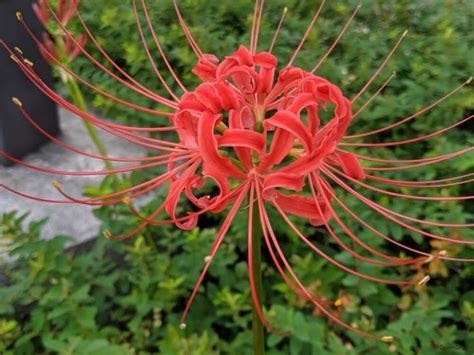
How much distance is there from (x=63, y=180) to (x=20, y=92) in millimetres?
356

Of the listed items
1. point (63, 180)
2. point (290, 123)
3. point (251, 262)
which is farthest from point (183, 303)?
point (290, 123)

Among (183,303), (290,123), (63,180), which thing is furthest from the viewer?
(63,180)

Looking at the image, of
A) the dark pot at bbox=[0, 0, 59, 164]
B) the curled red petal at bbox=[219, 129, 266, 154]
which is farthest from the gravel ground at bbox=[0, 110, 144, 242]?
the curled red petal at bbox=[219, 129, 266, 154]

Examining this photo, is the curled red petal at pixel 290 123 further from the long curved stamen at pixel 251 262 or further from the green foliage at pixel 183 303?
the green foliage at pixel 183 303

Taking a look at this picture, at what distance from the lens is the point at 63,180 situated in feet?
6.52

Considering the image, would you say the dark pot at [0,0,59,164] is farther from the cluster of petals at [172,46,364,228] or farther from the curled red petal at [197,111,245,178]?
the curled red petal at [197,111,245,178]

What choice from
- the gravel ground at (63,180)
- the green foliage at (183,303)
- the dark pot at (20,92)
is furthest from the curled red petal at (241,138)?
the dark pot at (20,92)

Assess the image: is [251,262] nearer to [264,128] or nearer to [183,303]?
[264,128]

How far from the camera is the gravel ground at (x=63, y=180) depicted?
182 centimetres

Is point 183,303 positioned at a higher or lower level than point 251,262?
lower

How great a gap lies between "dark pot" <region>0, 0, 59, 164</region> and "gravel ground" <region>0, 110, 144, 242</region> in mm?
61

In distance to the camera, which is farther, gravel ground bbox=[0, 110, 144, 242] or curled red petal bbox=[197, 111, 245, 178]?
gravel ground bbox=[0, 110, 144, 242]

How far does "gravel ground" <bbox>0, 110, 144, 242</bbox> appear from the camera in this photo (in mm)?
1820

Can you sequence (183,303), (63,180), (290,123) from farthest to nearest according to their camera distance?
1. (63,180)
2. (183,303)
3. (290,123)
